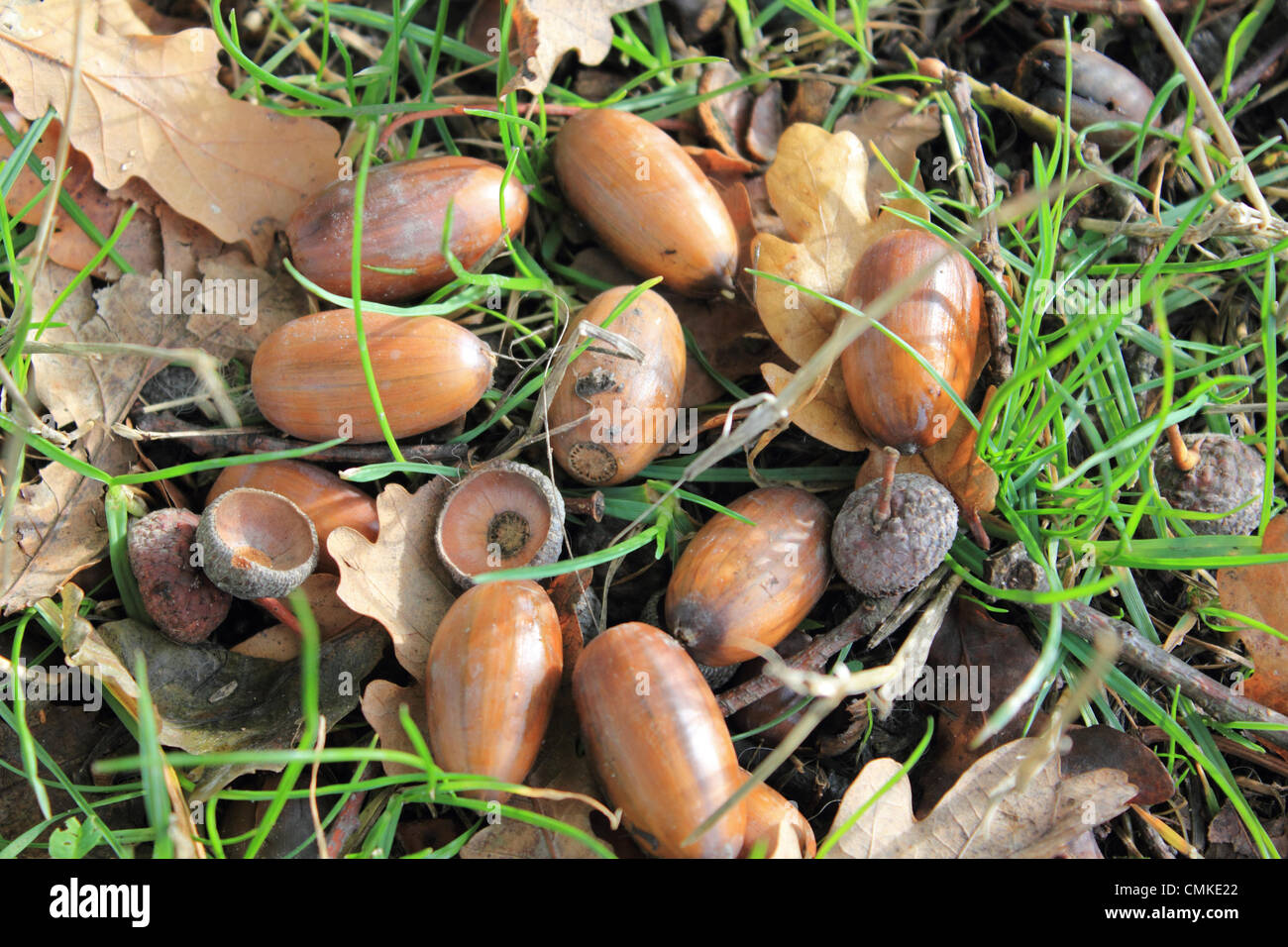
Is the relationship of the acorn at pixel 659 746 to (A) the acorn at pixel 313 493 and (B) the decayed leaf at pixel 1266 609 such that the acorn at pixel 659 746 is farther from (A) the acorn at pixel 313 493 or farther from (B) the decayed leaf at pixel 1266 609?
(B) the decayed leaf at pixel 1266 609

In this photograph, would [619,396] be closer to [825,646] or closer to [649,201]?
[649,201]

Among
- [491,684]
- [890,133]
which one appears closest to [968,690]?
[491,684]

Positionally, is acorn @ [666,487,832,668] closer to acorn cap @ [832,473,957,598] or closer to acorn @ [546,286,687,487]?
acorn cap @ [832,473,957,598]

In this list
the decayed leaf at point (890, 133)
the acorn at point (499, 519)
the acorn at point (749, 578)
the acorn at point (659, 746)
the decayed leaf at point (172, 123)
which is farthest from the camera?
the decayed leaf at point (890, 133)

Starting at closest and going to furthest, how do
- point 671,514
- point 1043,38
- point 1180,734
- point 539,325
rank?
point 1180,734 → point 671,514 → point 539,325 → point 1043,38

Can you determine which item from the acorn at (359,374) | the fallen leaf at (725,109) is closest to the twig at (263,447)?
the acorn at (359,374)
